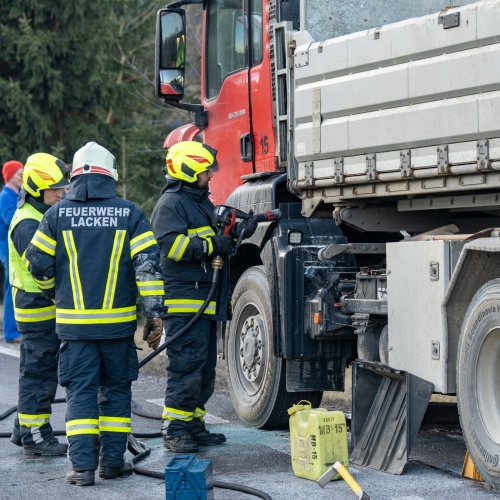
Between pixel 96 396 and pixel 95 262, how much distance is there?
73 centimetres

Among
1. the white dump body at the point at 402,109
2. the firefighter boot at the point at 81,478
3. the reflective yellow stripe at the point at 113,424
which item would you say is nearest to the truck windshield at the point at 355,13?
the white dump body at the point at 402,109

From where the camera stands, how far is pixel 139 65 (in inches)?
776

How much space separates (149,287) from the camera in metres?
6.03

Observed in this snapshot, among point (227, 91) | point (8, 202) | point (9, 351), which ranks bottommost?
point (9, 351)

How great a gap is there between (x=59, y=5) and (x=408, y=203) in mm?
12582

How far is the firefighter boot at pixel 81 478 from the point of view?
19.4 ft

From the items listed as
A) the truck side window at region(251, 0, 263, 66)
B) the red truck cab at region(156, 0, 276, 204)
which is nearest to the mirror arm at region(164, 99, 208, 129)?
the red truck cab at region(156, 0, 276, 204)

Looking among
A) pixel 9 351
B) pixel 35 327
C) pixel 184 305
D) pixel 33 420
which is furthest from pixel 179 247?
pixel 9 351

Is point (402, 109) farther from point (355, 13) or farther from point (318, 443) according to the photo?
point (318, 443)

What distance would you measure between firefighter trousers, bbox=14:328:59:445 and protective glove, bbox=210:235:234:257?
112cm

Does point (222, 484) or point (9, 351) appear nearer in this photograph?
point (222, 484)

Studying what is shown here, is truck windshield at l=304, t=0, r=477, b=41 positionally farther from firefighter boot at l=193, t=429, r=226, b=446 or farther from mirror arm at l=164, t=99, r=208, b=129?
firefighter boot at l=193, t=429, r=226, b=446

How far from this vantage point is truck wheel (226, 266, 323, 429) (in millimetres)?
7242

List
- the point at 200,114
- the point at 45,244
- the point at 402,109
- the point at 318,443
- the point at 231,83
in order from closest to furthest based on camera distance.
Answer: the point at 318,443 → the point at 402,109 → the point at 45,244 → the point at 231,83 → the point at 200,114
